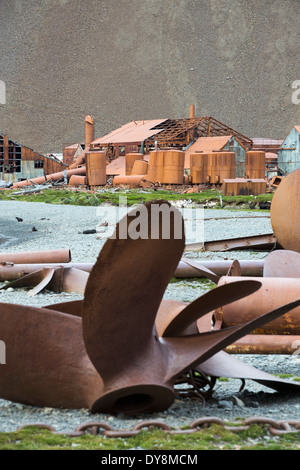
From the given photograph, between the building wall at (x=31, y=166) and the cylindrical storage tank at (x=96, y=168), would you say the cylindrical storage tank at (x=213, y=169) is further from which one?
the building wall at (x=31, y=166)

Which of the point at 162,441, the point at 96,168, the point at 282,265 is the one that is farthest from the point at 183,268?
the point at 96,168

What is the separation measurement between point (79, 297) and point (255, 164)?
2428 centimetres

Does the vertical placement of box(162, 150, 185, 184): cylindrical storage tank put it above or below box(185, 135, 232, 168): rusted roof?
below

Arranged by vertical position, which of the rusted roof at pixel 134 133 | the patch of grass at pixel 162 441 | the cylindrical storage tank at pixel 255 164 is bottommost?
the patch of grass at pixel 162 441

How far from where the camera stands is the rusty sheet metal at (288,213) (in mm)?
9266

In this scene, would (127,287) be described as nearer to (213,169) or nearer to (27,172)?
(213,169)

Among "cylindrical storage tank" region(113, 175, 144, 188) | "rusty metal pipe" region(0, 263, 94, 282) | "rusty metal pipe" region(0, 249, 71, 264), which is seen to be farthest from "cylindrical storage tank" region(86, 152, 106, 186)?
"rusty metal pipe" region(0, 263, 94, 282)

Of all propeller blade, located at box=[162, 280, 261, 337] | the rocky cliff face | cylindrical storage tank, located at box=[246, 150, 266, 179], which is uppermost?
the rocky cliff face

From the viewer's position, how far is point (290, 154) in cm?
3838

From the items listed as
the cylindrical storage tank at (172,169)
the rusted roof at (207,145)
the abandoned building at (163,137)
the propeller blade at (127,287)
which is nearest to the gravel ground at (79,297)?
the propeller blade at (127,287)

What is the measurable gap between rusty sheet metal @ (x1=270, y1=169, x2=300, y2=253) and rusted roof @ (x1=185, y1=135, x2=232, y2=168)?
2410cm

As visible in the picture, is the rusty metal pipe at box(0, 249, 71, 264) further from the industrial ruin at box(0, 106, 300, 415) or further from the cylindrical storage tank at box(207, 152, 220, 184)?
the cylindrical storage tank at box(207, 152, 220, 184)

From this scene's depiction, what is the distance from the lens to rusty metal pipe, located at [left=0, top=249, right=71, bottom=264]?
30.5 ft

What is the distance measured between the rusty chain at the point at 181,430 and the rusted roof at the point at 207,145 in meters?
30.3
